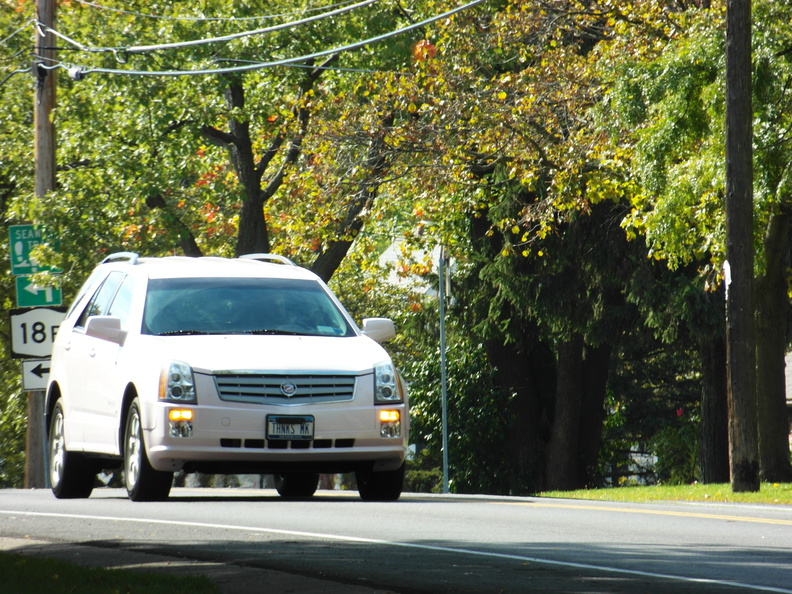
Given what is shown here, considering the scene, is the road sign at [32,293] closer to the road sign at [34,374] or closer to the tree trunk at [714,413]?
the road sign at [34,374]

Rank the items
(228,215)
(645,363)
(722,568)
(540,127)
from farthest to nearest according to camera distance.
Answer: (645,363) < (228,215) < (540,127) < (722,568)

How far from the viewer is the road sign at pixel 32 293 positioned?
88.1ft

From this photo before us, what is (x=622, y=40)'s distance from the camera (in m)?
22.0

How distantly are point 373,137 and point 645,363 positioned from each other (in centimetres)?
1474

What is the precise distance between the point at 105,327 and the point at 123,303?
927 mm

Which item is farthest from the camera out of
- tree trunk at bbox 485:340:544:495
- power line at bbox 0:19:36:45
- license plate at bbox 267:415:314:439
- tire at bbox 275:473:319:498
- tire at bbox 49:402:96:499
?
tree trunk at bbox 485:340:544:495

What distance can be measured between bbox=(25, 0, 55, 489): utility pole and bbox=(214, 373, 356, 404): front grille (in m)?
13.8

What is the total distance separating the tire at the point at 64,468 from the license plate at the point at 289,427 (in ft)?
10.5

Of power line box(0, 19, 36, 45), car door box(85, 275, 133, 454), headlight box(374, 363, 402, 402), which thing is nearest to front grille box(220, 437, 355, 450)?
headlight box(374, 363, 402, 402)

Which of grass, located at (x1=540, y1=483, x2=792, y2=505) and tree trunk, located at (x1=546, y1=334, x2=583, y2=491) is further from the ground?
tree trunk, located at (x1=546, y1=334, x2=583, y2=491)

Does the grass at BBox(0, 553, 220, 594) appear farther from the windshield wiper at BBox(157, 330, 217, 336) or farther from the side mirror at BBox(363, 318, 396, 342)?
the side mirror at BBox(363, 318, 396, 342)

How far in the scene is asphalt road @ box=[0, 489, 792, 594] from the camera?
308 inches

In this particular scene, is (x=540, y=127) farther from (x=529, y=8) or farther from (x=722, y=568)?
(x=722, y=568)

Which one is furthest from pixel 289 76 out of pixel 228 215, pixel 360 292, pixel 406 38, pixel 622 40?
pixel 360 292
